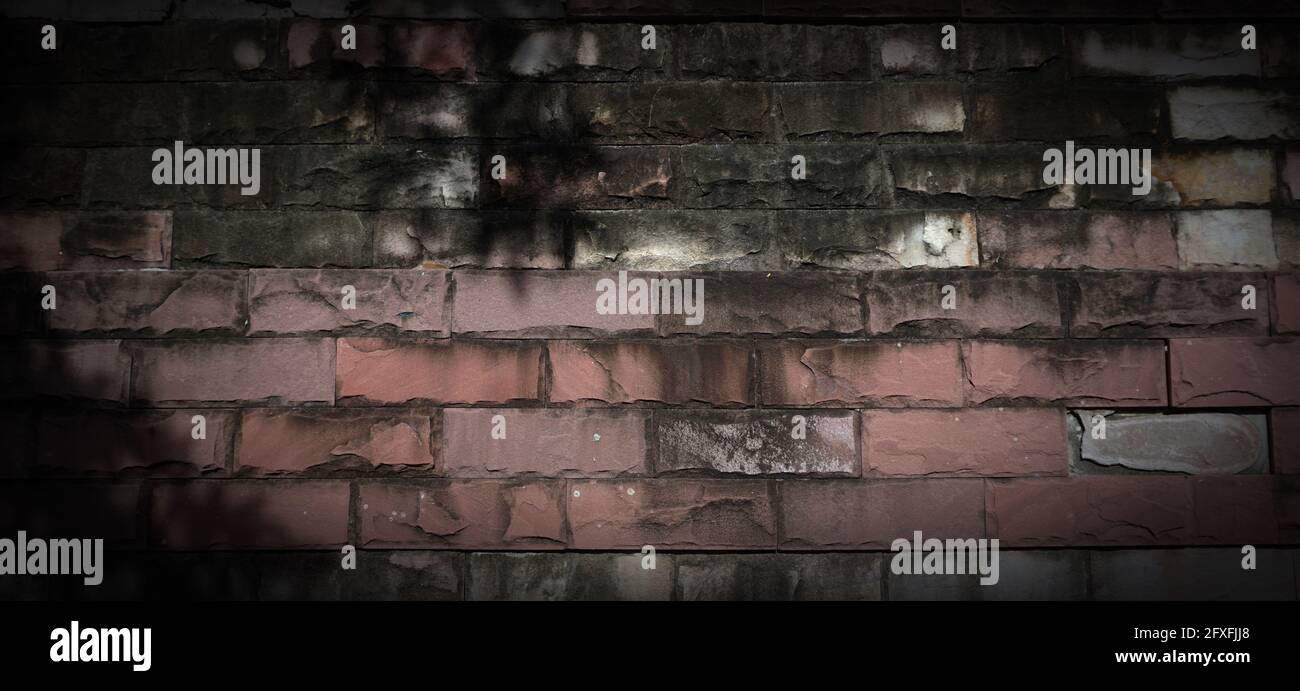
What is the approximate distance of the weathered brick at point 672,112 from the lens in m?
3.39

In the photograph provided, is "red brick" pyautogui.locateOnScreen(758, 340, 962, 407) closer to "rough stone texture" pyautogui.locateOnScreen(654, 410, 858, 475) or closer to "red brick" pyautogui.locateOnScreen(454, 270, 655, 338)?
"rough stone texture" pyautogui.locateOnScreen(654, 410, 858, 475)

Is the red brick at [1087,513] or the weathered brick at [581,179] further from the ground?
the weathered brick at [581,179]

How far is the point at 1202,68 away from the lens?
3416 millimetres

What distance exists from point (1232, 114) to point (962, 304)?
4.99 feet

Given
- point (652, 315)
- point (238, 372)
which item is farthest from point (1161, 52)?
point (238, 372)

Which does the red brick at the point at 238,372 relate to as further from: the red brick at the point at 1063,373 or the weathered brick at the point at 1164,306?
the weathered brick at the point at 1164,306

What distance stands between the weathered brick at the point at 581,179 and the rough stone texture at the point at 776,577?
1593mm

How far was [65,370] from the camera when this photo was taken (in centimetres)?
328

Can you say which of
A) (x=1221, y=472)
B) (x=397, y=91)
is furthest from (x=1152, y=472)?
(x=397, y=91)

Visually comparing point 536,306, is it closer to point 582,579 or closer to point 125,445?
point 582,579

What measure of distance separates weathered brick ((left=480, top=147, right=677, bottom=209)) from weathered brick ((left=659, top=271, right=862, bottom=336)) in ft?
1.34

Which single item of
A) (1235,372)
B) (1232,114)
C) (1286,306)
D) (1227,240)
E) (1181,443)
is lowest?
(1181,443)

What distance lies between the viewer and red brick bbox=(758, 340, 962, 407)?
329cm

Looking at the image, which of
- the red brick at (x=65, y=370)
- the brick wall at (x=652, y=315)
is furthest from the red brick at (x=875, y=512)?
the red brick at (x=65, y=370)
